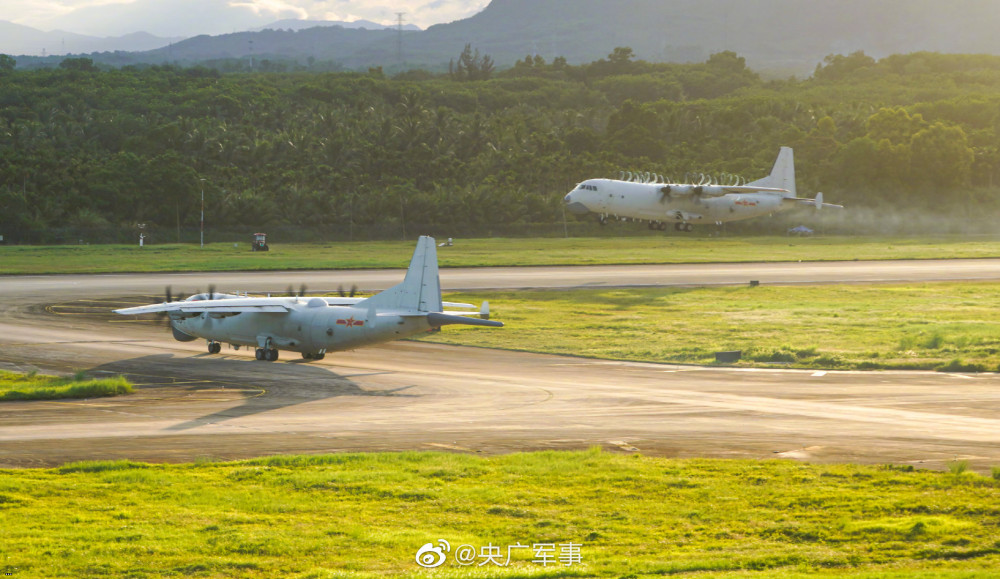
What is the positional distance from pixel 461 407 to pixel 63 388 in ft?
54.5

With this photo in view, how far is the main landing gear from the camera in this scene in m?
49.1

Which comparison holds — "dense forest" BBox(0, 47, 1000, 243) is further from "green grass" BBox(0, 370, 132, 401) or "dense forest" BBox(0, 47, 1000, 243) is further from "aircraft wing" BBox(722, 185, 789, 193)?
"green grass" BBox(0, 370, 132, 401)

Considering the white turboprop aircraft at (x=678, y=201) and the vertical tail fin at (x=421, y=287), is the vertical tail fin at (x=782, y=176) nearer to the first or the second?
the white turboprop aircraft at (x=678, y=201)

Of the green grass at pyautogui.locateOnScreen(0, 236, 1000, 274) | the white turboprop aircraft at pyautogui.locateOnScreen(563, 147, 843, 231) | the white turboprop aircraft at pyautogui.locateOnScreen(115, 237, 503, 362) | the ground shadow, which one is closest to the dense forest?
the green grass at pyautogui.locateOnScreen(0, 236, 1000, 274)

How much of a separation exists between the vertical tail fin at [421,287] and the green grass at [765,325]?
1125cm

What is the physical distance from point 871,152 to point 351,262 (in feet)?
356

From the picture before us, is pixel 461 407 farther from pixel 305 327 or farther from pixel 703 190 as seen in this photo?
pixel 703 190

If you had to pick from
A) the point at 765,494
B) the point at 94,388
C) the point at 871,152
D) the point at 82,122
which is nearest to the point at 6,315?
the point at 94,388

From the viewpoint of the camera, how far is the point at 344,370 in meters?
47.5

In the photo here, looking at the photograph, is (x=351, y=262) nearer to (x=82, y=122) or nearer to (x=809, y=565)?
(x=809, y=565)

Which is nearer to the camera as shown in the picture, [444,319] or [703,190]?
[444,319]

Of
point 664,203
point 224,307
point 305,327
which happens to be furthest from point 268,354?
point 664,203

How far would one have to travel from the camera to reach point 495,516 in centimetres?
2253

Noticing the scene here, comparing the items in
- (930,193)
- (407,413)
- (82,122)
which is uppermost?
(82,122)
